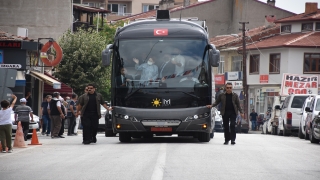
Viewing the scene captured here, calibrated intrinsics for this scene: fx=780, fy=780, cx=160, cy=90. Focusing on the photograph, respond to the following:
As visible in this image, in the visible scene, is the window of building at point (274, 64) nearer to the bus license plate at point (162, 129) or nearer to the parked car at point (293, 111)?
the parked car at point (293, 111)

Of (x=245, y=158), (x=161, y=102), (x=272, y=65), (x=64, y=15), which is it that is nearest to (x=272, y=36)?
(x=272, y=65)

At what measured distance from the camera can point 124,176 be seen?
1263 centimetres

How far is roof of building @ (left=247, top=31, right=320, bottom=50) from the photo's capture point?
63094 mm

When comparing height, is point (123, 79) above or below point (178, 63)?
below

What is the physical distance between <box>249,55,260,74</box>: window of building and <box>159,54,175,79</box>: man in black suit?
47.1 metres

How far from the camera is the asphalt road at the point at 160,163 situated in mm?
13000

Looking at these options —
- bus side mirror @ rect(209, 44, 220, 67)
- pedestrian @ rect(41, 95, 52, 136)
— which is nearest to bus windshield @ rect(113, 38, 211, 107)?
bus side mirror @ rect(209, 44, 220, 67)

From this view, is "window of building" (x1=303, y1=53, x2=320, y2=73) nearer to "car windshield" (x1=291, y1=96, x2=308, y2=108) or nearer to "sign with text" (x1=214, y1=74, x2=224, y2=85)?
"sign with text" (x1=214, y1=74, x2=224, y2=85)

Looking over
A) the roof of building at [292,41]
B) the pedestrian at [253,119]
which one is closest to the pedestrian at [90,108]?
the pedestrian at [253,119]

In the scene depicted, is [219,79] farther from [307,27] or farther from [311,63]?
[311,63]

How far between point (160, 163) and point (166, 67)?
718 cm

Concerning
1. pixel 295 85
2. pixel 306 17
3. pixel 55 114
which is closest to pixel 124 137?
pixel 55 114

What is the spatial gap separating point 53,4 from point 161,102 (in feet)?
137

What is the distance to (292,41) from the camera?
6378 centimetres
